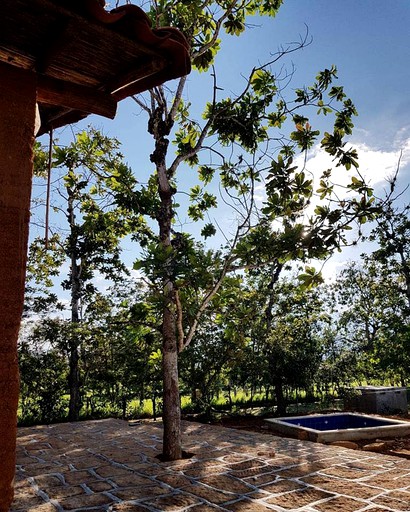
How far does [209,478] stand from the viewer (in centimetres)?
477

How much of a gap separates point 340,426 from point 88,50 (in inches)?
475

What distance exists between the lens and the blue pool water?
11.0m

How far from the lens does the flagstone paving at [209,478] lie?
150 inches

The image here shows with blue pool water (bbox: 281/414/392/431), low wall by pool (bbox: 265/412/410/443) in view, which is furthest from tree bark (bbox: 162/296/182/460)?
blue pool water (bbox: 281/414/392/431)

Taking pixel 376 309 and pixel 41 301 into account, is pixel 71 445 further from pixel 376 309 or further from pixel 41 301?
pixel 376 309

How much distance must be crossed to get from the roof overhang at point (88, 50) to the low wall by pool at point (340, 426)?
8076mm

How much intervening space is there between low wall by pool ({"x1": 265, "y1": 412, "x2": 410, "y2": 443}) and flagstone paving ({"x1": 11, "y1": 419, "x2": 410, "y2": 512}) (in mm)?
1492

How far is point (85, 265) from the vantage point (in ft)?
46.0

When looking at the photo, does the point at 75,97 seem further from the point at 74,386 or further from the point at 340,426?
the point at 340,426

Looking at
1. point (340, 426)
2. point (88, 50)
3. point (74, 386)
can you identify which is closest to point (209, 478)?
point (88, 50)

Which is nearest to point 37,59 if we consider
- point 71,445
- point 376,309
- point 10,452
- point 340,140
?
point 10,452

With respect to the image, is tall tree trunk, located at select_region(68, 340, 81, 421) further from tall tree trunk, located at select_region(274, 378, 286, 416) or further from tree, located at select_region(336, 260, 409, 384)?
tree, located at select_region(336, 260, 409, 384)

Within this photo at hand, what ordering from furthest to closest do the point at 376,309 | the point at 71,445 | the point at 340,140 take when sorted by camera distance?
the point at 376,309, the point at 71,445, the point at 340,140

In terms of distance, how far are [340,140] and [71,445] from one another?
22.9 feet
